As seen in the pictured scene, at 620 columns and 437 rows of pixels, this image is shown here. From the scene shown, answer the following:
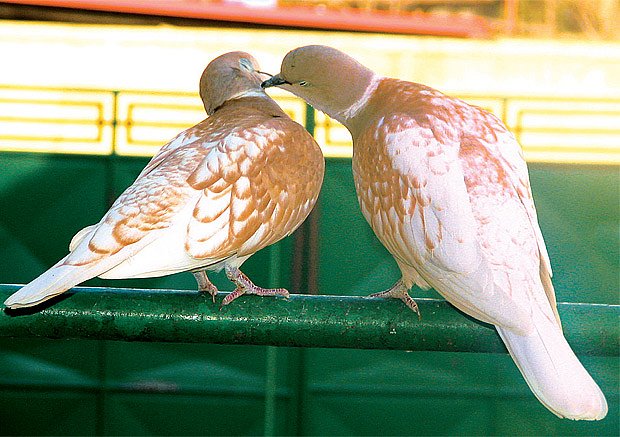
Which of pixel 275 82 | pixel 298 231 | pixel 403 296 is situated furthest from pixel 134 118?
pixel 403 296

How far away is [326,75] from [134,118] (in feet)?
9.60

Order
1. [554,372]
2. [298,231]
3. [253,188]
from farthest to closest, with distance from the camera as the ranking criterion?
[298,231] → [253,188] → [554,372]

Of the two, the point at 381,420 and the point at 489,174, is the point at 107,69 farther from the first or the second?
the point at 489,174

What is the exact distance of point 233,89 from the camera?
95.7 inches

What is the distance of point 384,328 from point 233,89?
89 centimetres

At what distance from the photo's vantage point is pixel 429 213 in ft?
6.35

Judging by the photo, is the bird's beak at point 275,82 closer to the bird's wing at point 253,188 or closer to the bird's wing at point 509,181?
the bird's wing at point 253,188

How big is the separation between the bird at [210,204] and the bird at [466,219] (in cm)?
16

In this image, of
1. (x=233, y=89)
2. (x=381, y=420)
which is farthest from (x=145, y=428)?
(x=233, y=89)

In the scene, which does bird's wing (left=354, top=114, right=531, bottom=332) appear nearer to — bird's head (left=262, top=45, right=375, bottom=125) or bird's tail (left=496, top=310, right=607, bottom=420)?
bird's tail (left=496, top=310, right=607, bottom=420)

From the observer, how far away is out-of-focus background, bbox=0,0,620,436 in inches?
197

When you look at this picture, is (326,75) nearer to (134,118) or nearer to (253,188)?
(253,188)

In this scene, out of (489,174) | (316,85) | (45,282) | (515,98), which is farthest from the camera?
(515,98)

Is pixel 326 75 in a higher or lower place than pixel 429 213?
higher
